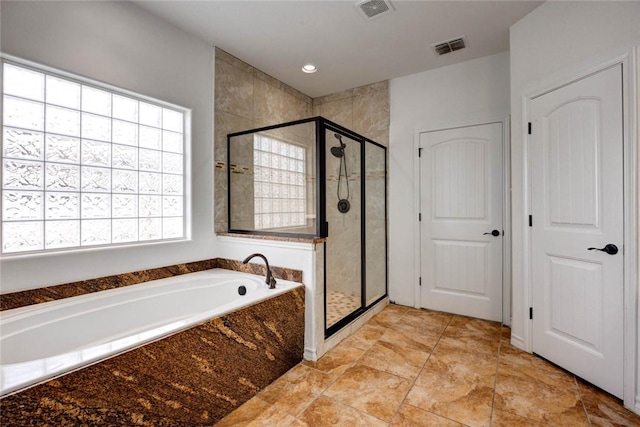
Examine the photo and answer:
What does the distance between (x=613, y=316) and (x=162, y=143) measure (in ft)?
10.9

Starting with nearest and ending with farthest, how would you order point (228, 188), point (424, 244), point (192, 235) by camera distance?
point (192, 235)
point (228, 188)
point (424, 244)

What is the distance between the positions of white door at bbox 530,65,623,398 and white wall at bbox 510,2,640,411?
9 centimetres

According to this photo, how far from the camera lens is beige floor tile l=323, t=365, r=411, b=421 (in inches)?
67.3

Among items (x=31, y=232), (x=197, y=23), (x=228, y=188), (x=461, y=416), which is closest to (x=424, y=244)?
(x=461, y=416)

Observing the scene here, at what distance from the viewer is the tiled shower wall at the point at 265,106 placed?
2.81 metres

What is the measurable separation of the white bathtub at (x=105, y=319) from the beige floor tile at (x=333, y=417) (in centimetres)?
68

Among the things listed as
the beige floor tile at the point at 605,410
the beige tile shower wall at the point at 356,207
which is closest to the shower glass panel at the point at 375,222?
the beige tile shower wall at the point at 356,207

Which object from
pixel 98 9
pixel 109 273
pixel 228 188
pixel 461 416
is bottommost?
pixel 461 416

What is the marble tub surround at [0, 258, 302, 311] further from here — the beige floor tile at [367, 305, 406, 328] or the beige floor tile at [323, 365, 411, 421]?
the beige floor tile at [367, 305, 406, 328]

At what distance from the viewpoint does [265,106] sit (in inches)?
130

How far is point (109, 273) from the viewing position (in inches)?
82.4

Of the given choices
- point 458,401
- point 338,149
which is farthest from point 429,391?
point 338,149

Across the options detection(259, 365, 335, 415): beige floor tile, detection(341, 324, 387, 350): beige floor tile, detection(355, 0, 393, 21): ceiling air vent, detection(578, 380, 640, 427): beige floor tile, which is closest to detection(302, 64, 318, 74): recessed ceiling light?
detection(355, 0, 393, 21): ceiling air vent

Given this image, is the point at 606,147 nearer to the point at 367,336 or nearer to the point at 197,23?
the point at 367,336
